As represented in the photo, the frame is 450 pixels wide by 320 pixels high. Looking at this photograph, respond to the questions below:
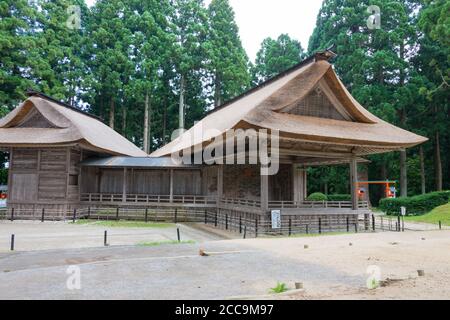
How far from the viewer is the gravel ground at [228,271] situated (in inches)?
220

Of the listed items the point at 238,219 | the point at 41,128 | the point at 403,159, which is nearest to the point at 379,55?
the point at 403,159

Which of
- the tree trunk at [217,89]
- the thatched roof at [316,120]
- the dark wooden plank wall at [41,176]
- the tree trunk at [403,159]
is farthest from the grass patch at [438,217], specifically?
the tree trunk at [217,89]

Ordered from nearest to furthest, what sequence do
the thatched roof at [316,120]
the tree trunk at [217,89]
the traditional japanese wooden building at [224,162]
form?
the thatched roof at [316,120] < the traditional japanese wooden building at [224,162] < the tree trunk at [217,89]

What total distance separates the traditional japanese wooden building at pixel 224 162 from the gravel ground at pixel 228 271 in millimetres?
6091

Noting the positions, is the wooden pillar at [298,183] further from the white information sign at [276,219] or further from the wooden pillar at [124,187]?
the wooden pillar at [124,187]

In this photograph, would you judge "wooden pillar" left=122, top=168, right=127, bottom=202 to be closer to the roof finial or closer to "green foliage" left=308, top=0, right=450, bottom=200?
the roof finial

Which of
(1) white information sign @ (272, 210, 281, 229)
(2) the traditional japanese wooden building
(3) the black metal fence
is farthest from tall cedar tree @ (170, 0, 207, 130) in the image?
(1) white information sign @ (272, 210, 281, 229)

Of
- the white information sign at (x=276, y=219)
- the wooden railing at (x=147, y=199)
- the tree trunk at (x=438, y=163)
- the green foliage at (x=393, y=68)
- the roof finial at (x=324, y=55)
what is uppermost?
the green foliage at (x=393, y=68)

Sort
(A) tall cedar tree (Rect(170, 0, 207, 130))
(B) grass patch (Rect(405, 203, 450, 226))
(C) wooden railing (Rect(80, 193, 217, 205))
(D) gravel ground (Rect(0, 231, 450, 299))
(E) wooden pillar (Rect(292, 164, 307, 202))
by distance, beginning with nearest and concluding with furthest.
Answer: (D) gravel ground (Rect(0, 231, 450, 299))
(B) grass patch (Rect(405, 203, 450, 226))
(E) wooden pillar (Rect(292, 164, 307, 202))
(C) wooden railing (Rect(80, 193, 217, 205))
(A) tall cedar tree (Rect(170, 0, 207, 130))

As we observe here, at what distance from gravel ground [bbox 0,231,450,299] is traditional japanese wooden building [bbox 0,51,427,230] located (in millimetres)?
6091

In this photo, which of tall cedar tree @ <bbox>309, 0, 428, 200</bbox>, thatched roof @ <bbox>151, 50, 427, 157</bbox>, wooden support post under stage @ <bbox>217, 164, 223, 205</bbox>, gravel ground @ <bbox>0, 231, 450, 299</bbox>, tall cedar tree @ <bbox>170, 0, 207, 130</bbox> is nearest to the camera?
gravel ground @ <bbox>0, 231, 450, 299</bbox>

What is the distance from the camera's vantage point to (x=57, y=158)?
68.6 feet

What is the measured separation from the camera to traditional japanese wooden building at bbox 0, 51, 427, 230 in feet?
53.0
